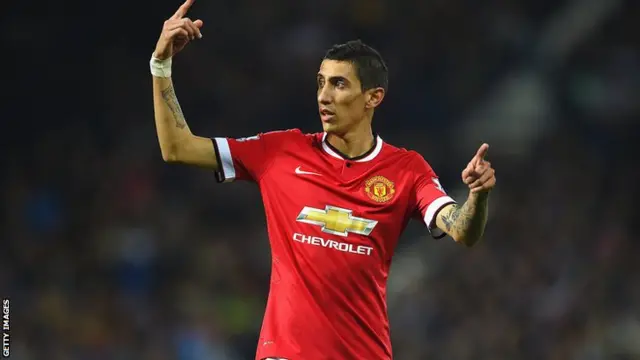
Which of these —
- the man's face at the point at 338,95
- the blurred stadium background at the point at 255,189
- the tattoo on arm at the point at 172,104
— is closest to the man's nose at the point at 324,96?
the man's face at the point at 338,95

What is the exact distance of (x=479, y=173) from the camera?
426 cm

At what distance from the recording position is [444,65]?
1089 cm

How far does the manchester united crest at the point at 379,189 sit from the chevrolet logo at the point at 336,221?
125 millimetres

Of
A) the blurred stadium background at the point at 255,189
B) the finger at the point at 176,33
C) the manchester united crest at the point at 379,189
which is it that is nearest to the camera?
the finger at the point at 176,33

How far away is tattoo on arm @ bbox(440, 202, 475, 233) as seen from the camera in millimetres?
4480

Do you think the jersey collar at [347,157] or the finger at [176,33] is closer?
the finger at [176,33]

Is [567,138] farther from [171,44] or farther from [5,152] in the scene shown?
[171,44]

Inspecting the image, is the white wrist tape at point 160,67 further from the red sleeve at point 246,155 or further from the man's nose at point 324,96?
the man's nose at point 324,96

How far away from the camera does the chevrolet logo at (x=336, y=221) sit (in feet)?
15.3

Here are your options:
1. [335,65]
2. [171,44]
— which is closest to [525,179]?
[335,65]

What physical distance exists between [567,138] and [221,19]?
371 centimetres

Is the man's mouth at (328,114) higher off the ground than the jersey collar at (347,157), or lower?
higher

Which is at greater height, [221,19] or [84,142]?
[221,19]

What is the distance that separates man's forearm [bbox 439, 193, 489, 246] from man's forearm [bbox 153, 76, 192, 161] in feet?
4.07
